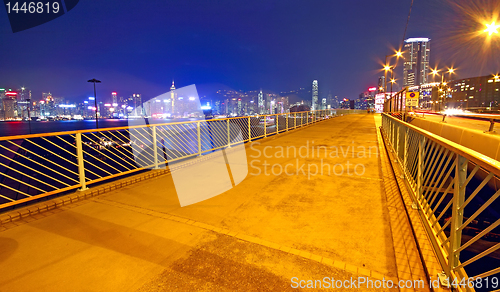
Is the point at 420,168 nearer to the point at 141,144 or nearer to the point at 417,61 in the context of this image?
the point at 141,144

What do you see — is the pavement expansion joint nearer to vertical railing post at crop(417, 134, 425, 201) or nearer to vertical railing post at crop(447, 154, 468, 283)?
vertical railing post at crop(447, 154, 468, 283)

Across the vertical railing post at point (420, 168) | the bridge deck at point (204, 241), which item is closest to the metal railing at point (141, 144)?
the bridge deck at point (204, 241)

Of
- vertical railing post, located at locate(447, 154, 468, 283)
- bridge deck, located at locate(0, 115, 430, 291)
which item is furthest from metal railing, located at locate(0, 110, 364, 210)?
vertical railing post, located at locate(447, 154, 468, 283)

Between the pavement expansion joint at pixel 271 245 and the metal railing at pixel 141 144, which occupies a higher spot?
the metal railing at pixel 141 144

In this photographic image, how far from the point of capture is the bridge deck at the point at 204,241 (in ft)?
7.37

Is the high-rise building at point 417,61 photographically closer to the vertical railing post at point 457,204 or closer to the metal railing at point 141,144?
the metal railing at point 141,144

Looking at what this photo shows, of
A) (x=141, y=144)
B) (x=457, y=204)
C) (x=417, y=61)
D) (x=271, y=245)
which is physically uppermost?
(x=417, y=61)

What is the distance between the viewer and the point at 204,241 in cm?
283

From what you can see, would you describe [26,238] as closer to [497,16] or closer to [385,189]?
[385,189]

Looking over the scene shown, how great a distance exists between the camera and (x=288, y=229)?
121 inches

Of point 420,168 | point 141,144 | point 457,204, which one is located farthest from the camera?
point 141,144

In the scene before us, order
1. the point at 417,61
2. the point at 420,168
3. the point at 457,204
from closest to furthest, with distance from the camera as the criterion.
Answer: the point at 457,204, the point at 420,168, the point at 417,61

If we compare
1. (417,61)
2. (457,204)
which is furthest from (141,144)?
(417,61)

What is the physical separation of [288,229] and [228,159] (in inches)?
164
